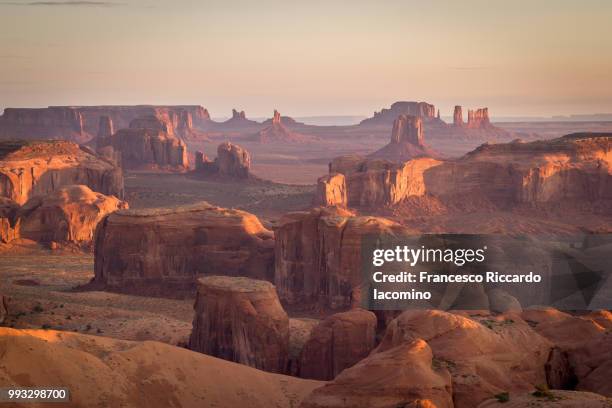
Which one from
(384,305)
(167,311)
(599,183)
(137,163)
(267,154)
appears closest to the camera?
(384,305)

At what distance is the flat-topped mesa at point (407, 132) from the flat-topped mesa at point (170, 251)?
333 ft

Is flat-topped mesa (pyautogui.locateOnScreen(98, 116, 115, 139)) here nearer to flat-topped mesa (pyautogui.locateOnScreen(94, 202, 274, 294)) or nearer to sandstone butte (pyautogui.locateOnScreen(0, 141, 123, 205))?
sandstone butte (pyautogui.locateOnScreen(0, 141, 123, 205))

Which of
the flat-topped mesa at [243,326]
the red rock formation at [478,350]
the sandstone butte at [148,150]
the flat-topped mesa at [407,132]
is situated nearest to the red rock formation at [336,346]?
the flat-topped mesa at [243,326]

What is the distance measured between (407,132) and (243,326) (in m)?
118

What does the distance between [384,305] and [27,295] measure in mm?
18583

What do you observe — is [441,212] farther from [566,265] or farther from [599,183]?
[566,265]

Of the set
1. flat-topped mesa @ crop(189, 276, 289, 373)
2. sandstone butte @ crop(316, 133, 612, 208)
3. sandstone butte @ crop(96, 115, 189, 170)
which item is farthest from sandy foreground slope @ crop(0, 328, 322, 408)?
sandstone butte @ crop(96, 115, 189, 170)

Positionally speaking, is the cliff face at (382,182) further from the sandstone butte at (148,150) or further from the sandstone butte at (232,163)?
the sandstone butte at (148,150)

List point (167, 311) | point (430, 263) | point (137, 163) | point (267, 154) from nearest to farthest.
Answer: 1. point (430, 263)
2. point (167, 311)
3. point (137, 163)
4. point (267, 154)

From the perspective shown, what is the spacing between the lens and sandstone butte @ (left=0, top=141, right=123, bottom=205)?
75250 millimetres

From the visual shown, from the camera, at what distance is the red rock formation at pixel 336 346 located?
102 feet

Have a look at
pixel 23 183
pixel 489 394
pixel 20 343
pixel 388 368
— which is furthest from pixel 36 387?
pixel 23 183

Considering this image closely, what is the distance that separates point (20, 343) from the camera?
74.4 ft

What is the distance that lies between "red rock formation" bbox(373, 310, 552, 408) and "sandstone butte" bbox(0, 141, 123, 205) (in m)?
55.9
